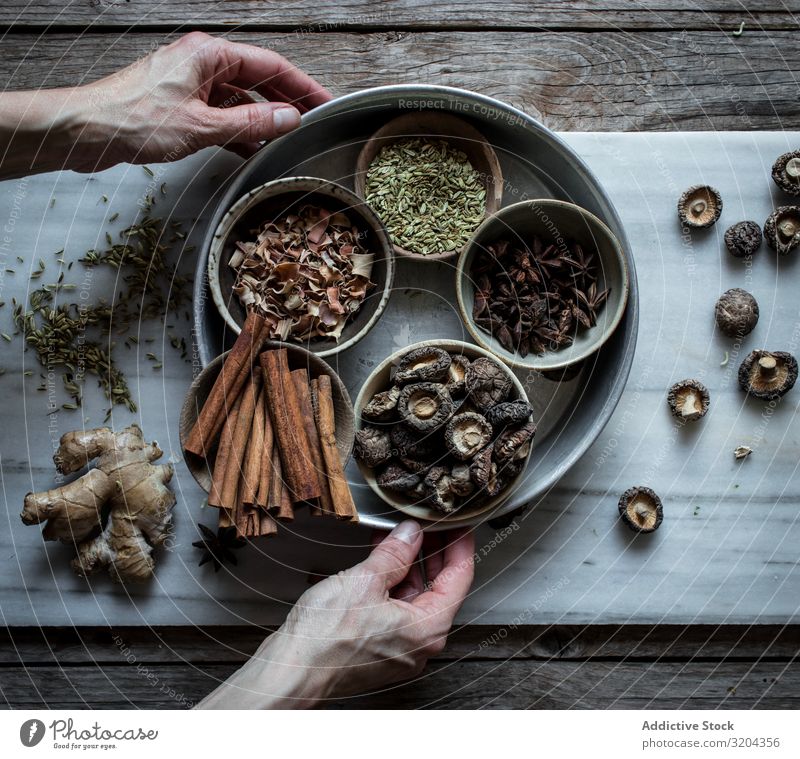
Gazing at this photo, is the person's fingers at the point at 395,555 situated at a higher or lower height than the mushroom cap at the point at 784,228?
lower

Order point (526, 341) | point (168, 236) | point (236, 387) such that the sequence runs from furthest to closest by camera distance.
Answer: point (168, 236) → point (526, 341) → point (236, 387)

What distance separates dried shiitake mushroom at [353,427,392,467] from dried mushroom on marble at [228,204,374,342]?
0.27 m

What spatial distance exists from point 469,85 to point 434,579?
1.41 m

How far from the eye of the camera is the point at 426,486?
173 cm

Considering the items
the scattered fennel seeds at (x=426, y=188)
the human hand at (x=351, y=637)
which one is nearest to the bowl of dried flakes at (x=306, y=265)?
the scattered fennel seeds at (x=426, y=188)

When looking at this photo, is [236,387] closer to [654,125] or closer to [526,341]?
[526,341]

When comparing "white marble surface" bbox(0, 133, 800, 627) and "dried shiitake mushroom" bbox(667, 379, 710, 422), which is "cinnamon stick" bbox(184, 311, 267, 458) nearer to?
"white marble surface" bbox(0, 133, 800, 627)

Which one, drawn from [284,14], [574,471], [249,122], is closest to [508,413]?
[574,471]

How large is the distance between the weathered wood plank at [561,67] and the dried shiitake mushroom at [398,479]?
1.11 m

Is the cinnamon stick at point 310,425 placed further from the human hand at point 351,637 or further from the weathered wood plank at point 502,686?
the weathered wood plank at point 502,686

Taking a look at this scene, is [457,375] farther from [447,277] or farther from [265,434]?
[265,434]

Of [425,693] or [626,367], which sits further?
[425,693]

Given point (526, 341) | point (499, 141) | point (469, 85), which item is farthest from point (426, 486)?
point (469, 85)

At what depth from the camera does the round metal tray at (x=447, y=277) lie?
5.85 ft
